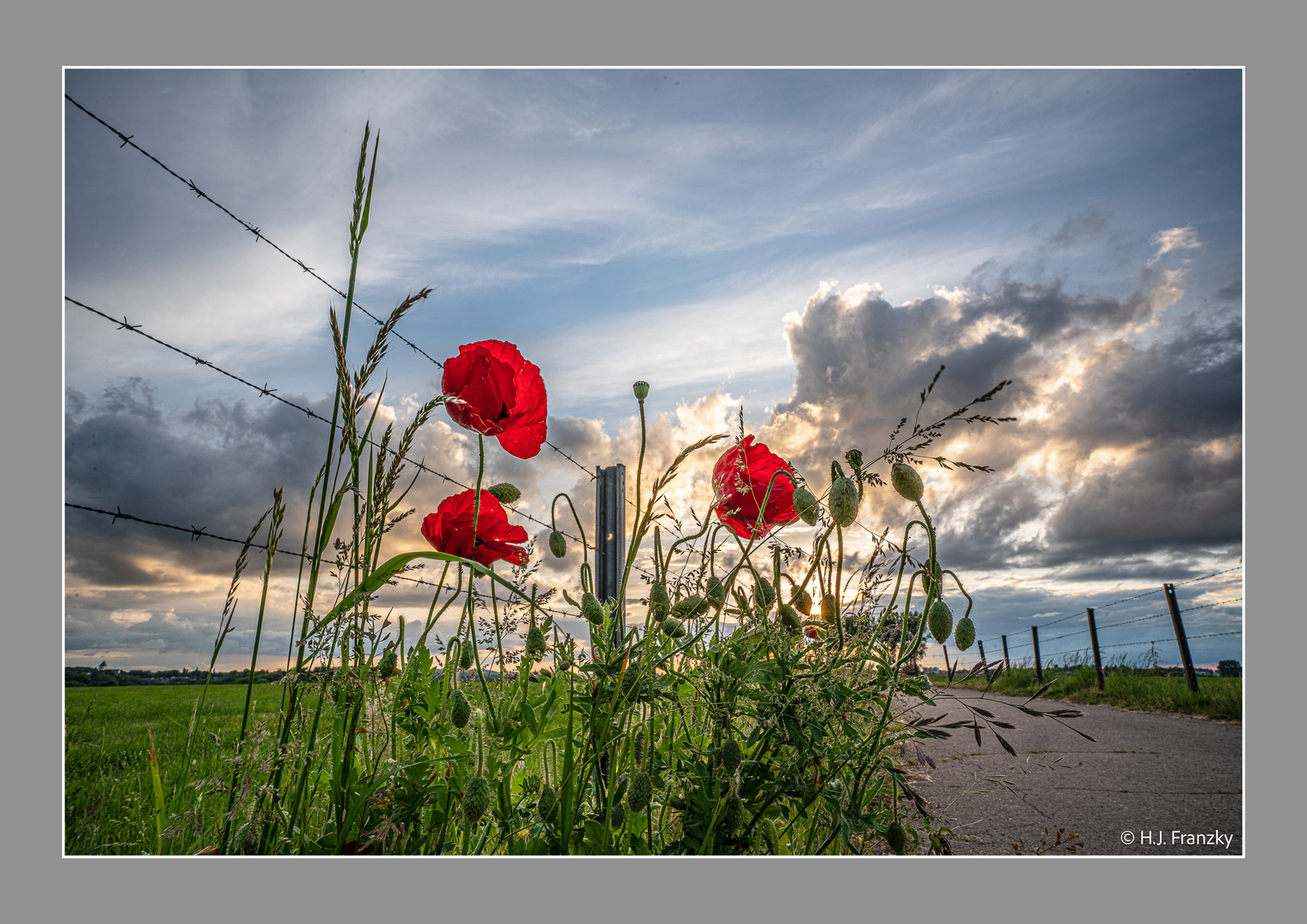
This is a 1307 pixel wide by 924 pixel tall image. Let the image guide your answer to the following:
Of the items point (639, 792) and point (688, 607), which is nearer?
point (639, 792)

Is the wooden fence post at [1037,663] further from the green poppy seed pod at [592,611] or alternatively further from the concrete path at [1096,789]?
the green poppy seed pod at [592,611]

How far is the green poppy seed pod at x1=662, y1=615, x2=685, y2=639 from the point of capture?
835mm

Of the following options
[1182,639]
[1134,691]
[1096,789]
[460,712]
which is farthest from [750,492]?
[1182,639]

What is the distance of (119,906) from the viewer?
3.08 feet

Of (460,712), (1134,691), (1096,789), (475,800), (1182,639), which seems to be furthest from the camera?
(1182,639)

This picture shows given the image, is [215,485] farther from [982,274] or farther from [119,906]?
[982,274]

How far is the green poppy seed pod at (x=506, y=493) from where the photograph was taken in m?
0.93

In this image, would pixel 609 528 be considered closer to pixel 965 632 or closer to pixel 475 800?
pixel 965 632

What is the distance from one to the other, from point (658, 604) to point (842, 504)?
243 millimetres

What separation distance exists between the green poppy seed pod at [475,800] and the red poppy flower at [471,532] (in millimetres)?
290

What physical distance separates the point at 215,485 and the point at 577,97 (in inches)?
44.0

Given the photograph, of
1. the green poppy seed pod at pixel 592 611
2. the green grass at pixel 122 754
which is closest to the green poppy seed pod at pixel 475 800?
the green poppy seed pod at pixel 592 611

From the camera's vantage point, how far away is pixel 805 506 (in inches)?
34.6
